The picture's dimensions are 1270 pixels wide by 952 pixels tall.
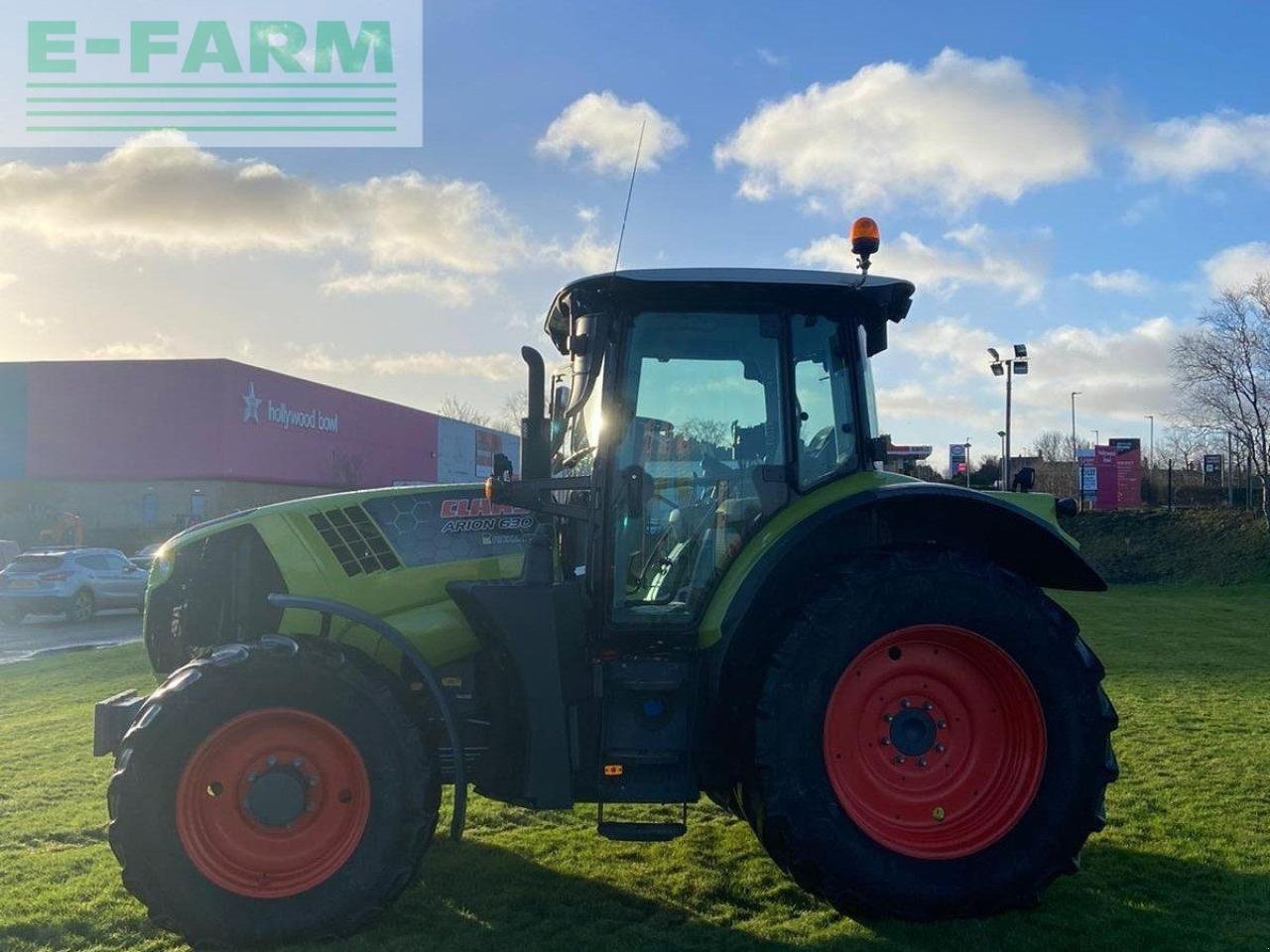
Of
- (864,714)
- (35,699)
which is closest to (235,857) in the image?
(864,714)

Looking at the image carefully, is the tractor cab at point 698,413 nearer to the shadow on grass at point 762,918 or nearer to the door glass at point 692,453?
the door glass at point 692,453

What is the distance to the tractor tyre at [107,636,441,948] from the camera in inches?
146

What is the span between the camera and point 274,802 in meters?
3.85

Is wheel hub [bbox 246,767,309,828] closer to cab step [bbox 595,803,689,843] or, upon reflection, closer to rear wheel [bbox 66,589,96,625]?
cab step [bbox 595,803,689,843]

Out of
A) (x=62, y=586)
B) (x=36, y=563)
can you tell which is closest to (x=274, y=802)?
(x=62, y=586)

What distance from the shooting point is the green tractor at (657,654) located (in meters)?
3.86

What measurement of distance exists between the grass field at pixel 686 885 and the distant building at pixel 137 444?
31450 millimetres

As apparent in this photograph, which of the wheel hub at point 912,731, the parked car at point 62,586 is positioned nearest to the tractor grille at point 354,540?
the wheel hub at point 912,731

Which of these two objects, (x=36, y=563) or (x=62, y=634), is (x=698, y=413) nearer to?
(x=62, y=634)

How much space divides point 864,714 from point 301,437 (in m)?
39.8

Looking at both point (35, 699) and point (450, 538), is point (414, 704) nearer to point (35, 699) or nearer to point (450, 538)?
point (450, 538)

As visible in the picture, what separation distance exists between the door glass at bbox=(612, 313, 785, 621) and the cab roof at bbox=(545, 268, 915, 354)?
8 cm

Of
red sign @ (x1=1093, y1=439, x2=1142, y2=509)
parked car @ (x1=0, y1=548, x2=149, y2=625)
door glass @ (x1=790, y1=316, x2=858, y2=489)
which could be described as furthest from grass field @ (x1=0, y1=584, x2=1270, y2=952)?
red sign @ (x1=1093, y1=439, x2=1142, y2=509)

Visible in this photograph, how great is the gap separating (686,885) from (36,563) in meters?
19.9
